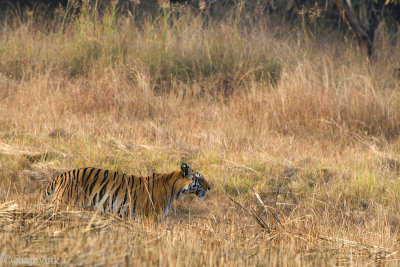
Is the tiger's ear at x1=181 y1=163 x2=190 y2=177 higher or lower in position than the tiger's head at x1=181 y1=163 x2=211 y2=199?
higher

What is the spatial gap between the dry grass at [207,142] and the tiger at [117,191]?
0.25 metres

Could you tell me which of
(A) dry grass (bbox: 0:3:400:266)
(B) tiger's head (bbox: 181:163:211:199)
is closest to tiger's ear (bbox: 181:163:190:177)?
(B) tiger's head (bbox: 181:163:211:199)

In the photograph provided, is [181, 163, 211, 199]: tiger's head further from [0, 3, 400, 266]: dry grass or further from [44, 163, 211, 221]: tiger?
[0, 3, 400, 266]: dry grass

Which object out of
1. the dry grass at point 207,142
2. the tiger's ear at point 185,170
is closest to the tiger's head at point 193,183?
the tiger's ear at point 185,170

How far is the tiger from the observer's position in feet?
16.0

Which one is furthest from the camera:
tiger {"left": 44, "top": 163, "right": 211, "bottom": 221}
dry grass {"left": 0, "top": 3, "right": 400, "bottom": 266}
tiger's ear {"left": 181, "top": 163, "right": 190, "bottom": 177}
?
tiger's ear {"left": 181, "top": 163, "right": 190, "bottom": 177}

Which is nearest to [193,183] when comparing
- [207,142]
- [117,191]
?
[117,191]

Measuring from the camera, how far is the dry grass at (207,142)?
3.73 m

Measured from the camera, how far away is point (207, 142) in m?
7.94

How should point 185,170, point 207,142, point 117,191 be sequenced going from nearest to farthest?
1. point 117,191
2. point 185,170
3. point 207,142

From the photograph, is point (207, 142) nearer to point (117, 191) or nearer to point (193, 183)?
point (193, 183)

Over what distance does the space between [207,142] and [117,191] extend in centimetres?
310

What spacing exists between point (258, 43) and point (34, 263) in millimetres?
9383

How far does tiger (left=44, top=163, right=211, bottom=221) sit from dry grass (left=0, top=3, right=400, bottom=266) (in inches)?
9.8
